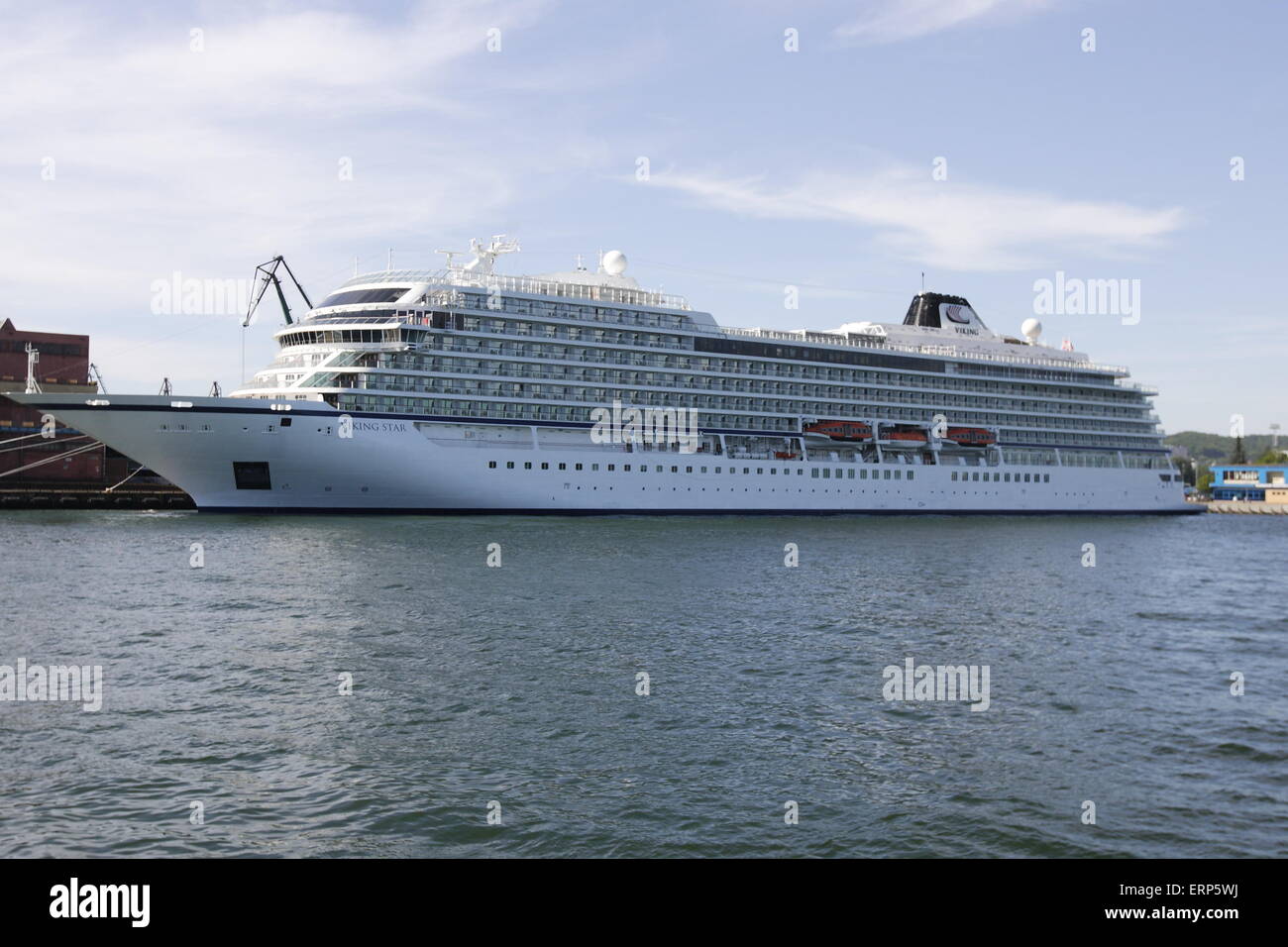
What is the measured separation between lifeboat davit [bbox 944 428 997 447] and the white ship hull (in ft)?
23.5

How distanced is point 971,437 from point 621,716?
79.4 m

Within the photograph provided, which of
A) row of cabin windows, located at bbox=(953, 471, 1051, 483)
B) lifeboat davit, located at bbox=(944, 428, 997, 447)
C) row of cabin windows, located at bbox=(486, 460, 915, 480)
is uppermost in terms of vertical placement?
lifeboat davit, located at bbox=(944, 428, 997, 447)

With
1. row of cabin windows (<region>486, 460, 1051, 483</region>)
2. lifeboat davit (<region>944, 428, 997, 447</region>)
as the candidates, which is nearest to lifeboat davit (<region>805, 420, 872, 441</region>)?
row of cabin windows (<region>486, 460, 1051, 483</region>)

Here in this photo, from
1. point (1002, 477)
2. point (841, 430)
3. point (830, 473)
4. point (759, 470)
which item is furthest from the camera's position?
point (1002, 477)

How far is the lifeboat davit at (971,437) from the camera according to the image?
89.9 metres

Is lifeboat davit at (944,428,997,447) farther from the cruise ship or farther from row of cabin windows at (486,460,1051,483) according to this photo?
row of cabin windows at (486,460,1051,483)

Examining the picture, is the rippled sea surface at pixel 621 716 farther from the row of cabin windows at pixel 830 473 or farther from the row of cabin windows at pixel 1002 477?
the row of cabin windows at pixel 1002 477

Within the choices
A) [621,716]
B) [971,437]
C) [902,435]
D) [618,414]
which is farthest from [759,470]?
[621,716]

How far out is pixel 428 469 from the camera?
62219 mm

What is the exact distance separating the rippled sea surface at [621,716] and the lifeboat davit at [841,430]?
4409 centimetres

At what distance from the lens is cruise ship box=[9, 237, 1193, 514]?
59156 mm

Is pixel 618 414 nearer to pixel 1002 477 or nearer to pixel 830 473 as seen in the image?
pixel 830 473

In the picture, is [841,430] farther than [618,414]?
Yes

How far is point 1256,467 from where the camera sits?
147125 mm
